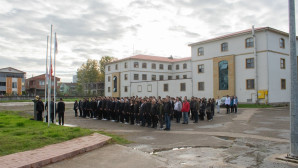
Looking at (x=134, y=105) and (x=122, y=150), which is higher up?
(x=134, y=105)

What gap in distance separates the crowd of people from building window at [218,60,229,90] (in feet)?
66.6

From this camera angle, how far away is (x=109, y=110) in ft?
65.1

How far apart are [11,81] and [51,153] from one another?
84570mm

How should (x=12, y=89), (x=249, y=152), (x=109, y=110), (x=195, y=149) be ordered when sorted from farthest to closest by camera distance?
(x=12, y=89) → (x=109, y=110) → (x=195, y=149) → (x=249, y=152)

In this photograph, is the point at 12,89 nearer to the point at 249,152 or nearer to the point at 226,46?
the point at 226,46

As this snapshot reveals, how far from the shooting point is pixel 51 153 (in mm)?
7504

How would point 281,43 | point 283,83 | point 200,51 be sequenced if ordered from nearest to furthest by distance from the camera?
1. point 283,83
2. point 281,43
3. point 200,51

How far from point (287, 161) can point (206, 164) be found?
2270mm

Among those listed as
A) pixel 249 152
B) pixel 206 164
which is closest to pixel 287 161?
pixel 249 152

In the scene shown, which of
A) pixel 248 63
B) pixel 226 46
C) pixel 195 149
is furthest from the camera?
pixel 226 46

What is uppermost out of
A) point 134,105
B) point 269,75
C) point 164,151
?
point 269,75

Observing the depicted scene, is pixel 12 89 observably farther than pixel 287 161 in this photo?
Yes

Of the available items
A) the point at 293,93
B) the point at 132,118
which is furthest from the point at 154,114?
the point at 293,93

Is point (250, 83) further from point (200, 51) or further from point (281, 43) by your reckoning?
point (200, 51)
